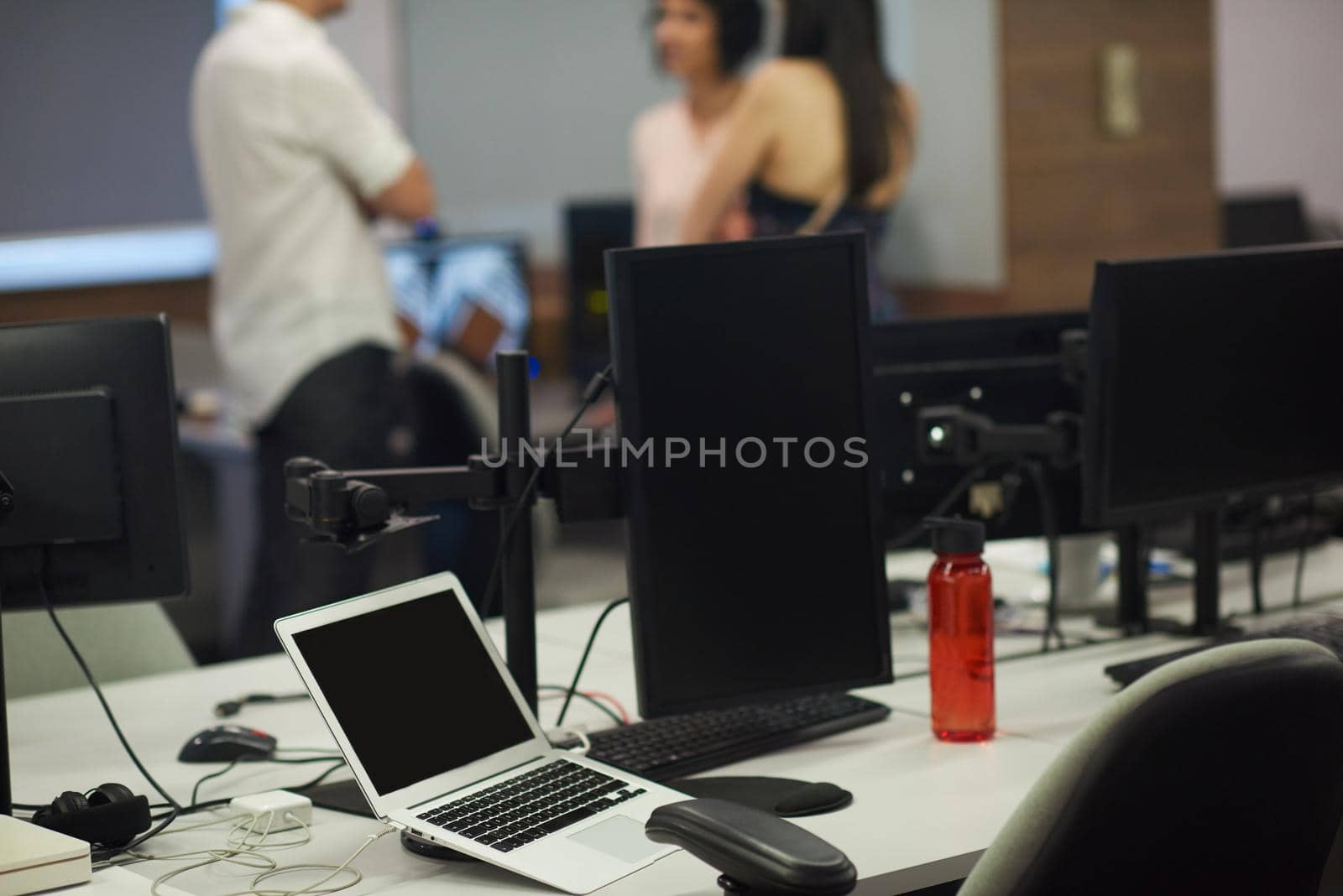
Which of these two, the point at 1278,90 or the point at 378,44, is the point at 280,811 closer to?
the point at 378,44

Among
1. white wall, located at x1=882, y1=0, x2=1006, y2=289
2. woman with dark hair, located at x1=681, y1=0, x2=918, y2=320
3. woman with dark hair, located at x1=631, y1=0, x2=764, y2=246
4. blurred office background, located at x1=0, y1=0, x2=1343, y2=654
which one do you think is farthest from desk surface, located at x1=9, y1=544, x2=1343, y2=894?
white wall, located at x1=882, y1=0, x2=1006, y2=289

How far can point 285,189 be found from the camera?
2.95 meters

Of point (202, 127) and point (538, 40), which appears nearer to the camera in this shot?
point (202, 127)

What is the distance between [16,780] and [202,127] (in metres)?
1.71

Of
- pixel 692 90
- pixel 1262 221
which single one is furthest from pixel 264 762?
pixel 1262 221

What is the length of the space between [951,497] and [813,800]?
2.46ft

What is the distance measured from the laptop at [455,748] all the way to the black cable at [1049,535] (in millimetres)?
731

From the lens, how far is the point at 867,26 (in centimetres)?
319

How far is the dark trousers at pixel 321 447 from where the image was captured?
2.89m

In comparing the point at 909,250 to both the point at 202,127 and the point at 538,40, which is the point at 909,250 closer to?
the point at 538,40

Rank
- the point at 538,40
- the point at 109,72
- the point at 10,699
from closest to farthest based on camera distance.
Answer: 1. the point at 10,699
2. the point at 109,72
3. the point at 538,40

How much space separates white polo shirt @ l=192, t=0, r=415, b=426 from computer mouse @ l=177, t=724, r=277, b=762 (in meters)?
1.46

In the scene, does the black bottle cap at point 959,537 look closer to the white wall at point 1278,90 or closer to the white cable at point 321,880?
the white cable at point 321,880

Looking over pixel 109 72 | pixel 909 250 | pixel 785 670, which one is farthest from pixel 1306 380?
pixel 109 72
